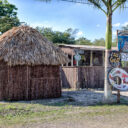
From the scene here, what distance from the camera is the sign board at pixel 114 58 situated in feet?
29.7

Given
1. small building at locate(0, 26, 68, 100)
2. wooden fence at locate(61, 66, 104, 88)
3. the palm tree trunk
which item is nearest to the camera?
the palm tree trunk

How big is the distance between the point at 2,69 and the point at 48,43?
115 inches

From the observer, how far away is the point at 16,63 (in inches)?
367

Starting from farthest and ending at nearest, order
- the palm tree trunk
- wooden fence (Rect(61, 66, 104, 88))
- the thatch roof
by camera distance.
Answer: wooden fence (Rect(61, 66, 104, 88)) → the thatch roof → the palm tree trunk

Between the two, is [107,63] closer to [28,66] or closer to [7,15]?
[28,66]

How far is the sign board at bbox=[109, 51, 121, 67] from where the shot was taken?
905cm

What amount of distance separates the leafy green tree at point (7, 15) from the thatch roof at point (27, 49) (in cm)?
1591

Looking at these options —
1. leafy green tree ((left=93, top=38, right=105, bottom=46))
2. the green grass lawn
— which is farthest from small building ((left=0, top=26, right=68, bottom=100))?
leafy green tree ((left=93, top=38, right=105, bottom=46))

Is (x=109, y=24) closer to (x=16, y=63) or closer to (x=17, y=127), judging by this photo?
(x=16, y=63)

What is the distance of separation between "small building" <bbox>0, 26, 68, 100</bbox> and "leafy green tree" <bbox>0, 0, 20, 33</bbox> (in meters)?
16.3

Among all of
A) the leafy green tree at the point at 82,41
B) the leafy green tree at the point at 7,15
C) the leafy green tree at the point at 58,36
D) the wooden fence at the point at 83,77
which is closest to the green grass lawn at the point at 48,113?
the wooden fence at the point at 83,77

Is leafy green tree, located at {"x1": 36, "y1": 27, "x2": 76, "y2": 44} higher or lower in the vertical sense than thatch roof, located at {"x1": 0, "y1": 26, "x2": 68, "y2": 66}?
higher

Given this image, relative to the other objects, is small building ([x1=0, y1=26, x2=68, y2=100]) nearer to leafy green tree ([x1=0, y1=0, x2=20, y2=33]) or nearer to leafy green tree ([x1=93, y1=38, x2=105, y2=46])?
leafy green tree ([x1=0, y1=0, x2=20, y2=33])

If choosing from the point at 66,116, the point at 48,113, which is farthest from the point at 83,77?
the point at 66,116
